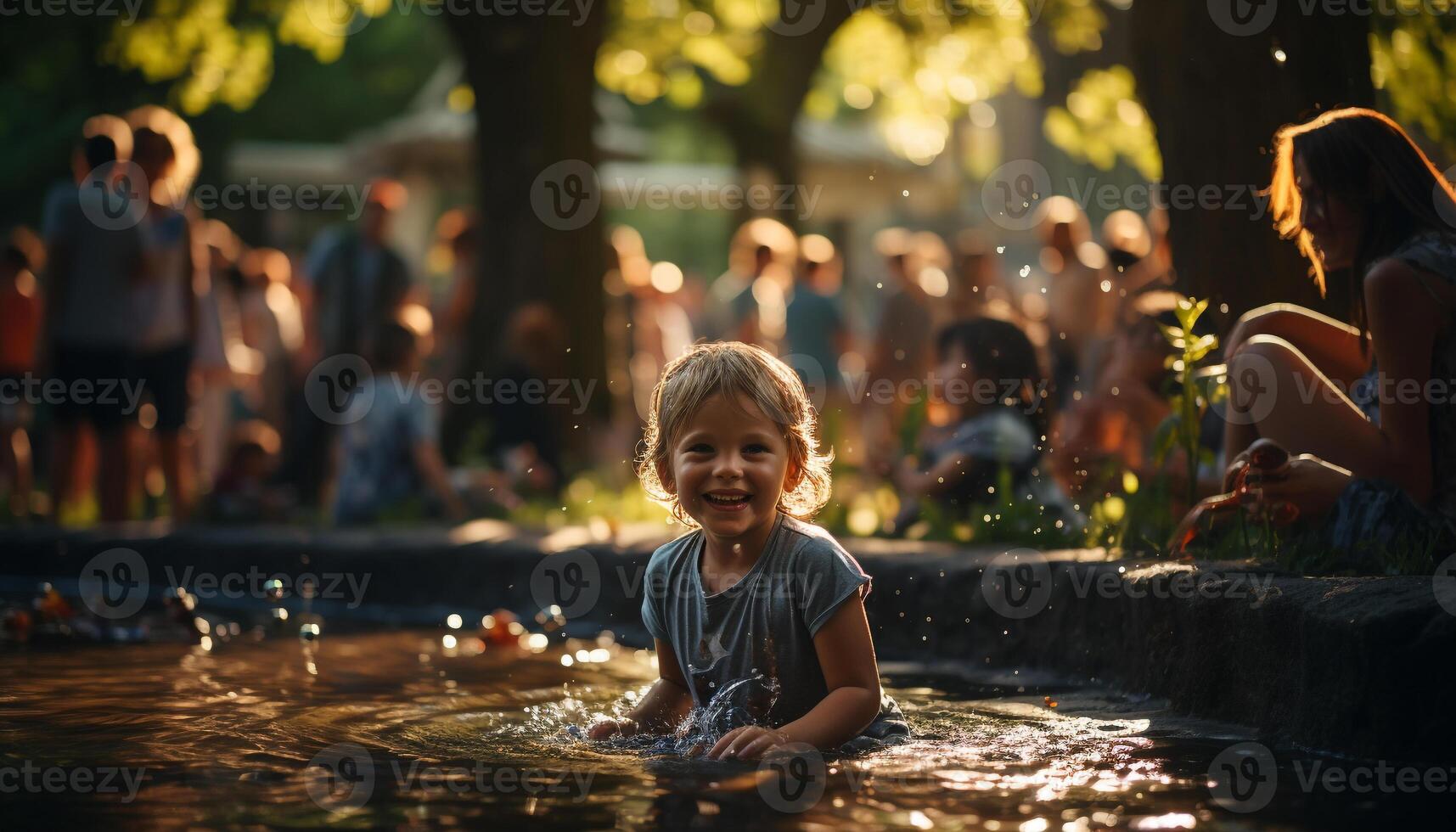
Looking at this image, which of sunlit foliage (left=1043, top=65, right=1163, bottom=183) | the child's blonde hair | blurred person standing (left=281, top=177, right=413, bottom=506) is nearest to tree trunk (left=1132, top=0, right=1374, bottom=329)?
the child's blonde hair

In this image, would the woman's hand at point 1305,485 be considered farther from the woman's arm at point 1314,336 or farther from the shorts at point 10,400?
the shorts at point 10,400

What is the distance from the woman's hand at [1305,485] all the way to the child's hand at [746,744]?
1.65 m

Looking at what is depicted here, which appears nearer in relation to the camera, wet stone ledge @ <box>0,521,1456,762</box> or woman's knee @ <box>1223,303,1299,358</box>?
wet stone ledge @ <box>0,521,1456,762</box>

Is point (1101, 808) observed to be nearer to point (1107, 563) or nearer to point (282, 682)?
point (1107, 563)

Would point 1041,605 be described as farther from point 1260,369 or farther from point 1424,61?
point 1424,61

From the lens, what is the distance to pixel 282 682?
5.60m

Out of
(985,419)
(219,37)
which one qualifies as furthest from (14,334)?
(985,419)

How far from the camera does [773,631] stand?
460cm

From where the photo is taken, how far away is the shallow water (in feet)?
11.7

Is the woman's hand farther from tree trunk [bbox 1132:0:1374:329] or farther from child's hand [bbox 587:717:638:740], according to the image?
child's hand [bbox 587:717:638:740]

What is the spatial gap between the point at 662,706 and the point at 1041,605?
1.41m

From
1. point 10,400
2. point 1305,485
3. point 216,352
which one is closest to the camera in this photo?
point 1305,485

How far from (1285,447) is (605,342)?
7491 millimetres

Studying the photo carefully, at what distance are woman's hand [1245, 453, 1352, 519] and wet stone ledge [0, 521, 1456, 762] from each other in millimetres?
257
